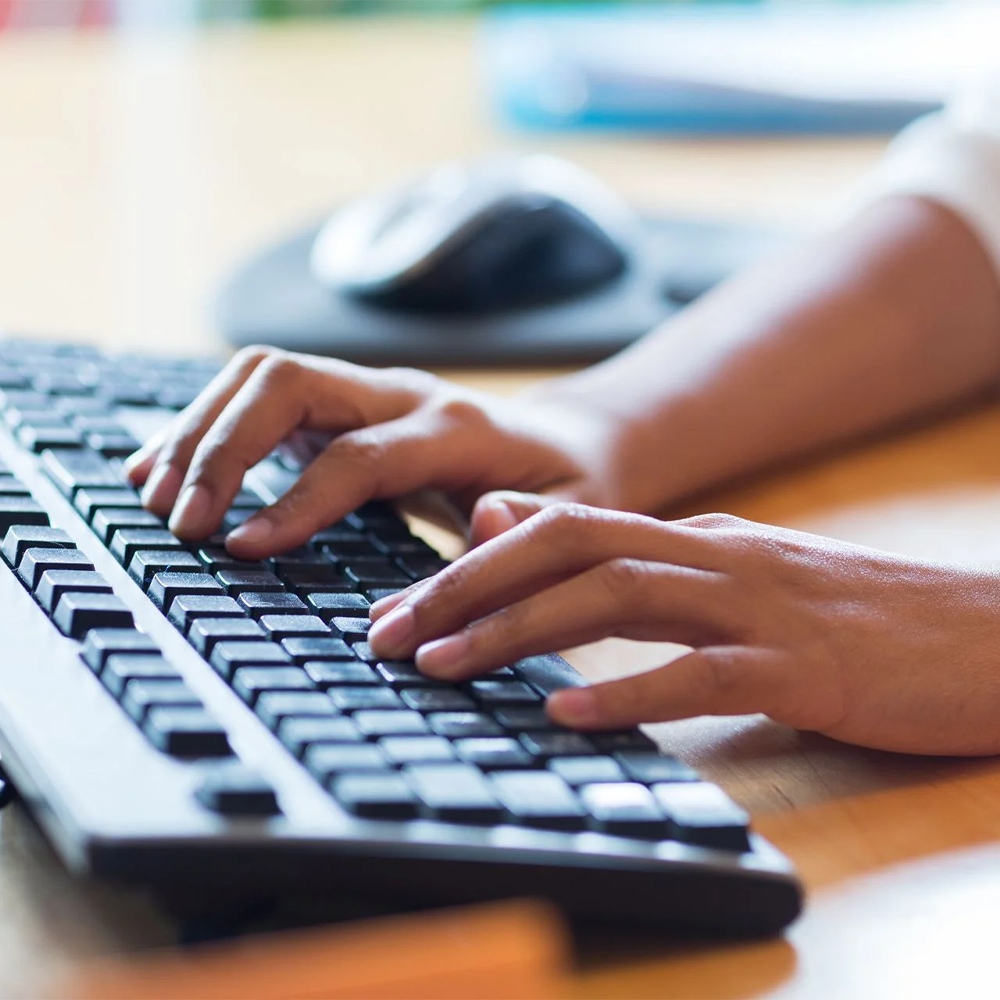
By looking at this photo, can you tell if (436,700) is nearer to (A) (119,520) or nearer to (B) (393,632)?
(B) (393,632)

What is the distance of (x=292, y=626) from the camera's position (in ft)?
1.68

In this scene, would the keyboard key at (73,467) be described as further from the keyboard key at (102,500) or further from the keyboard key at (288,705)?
the keyboard key at (288,705)

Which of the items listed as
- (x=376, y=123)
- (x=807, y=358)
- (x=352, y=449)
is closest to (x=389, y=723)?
(x=352, y=449)

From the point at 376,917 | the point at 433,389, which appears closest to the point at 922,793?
the point at 376,917

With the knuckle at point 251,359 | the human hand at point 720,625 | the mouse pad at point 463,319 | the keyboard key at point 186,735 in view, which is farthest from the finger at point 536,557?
the mouse pad at point 463,319

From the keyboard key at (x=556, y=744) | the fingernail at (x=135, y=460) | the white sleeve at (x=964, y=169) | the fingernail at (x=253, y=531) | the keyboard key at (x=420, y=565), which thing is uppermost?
the white sleeve at (x=964, y=169)

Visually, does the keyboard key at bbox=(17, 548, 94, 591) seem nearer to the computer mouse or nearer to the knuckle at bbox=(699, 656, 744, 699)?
the knuckle at bbox=(699, 656, 744, 699)

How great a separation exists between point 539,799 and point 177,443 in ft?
0.96

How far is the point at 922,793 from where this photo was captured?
52cm

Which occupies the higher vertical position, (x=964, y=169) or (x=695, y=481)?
(x=964, y=169)

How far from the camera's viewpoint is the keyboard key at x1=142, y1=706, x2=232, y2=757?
1.35 feet

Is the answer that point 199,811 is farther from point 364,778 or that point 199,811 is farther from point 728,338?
point 728,338

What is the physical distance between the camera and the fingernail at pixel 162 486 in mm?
616

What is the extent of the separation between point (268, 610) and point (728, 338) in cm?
42
